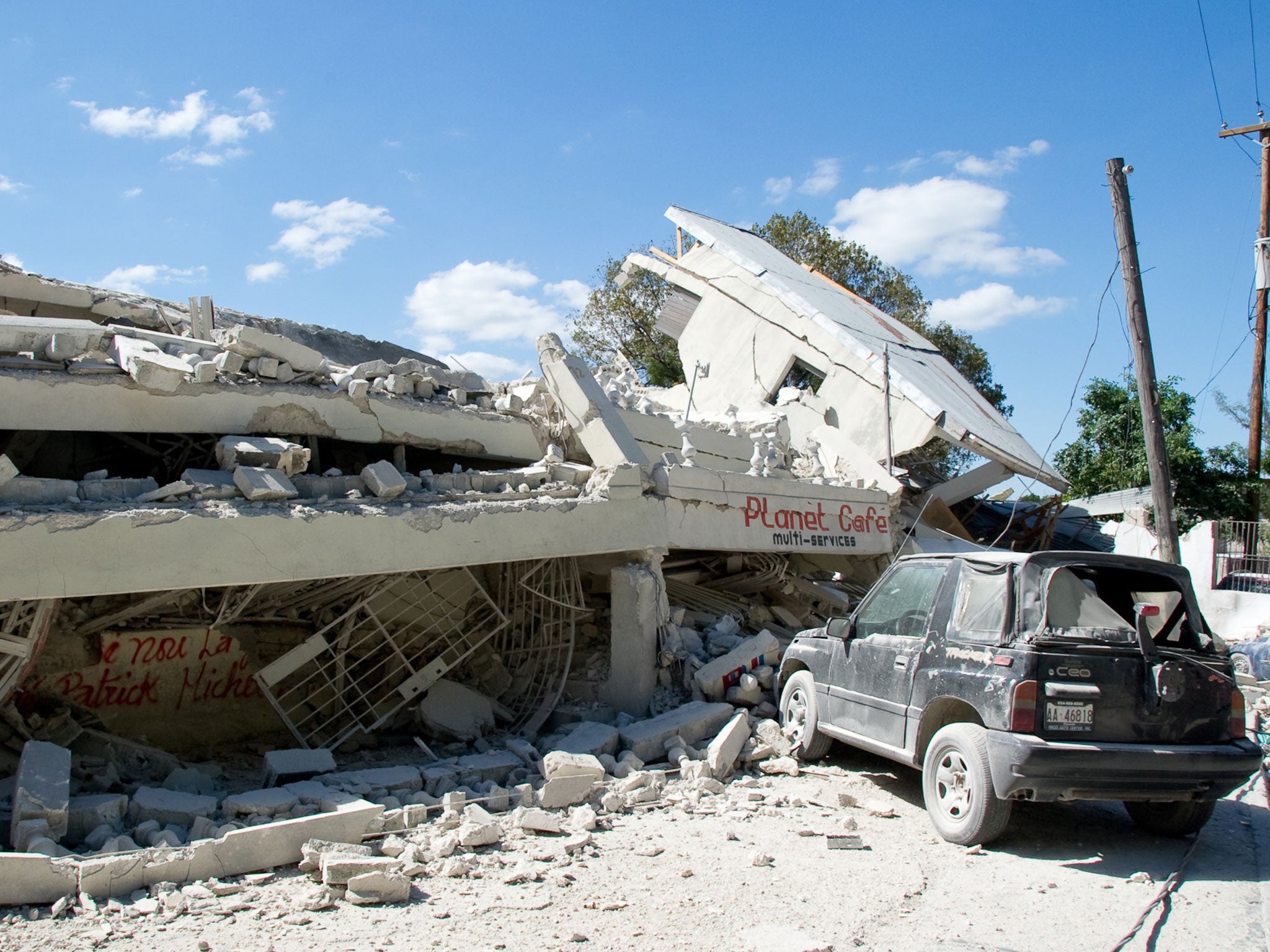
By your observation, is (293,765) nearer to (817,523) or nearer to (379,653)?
(379,653)

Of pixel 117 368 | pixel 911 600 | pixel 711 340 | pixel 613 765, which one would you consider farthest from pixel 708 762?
pixel 711 340

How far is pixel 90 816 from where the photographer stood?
5.48 metres

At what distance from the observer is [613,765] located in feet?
23.1

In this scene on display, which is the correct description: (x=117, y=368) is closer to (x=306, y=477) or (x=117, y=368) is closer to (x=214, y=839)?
(x=306, y=477)

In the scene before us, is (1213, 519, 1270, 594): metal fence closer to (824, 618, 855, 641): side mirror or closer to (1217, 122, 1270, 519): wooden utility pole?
(1217, 122, 1270, 519): wooden utility pole

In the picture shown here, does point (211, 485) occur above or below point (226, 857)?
above

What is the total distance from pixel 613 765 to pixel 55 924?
3.67 meters

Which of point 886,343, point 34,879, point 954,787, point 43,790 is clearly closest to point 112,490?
point 43,790

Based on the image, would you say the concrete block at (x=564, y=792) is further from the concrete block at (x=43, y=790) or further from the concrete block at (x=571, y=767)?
the concrete block at (x=43, y=790)

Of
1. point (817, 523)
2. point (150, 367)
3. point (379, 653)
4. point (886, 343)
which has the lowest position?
point (379, 653)

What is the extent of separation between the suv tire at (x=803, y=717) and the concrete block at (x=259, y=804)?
3583mm

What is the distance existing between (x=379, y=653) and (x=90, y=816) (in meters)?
A: 4.02

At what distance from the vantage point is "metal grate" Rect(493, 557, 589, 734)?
30.3 ft

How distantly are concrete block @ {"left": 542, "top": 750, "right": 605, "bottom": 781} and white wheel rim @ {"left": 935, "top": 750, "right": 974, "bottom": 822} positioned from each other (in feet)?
7.13
